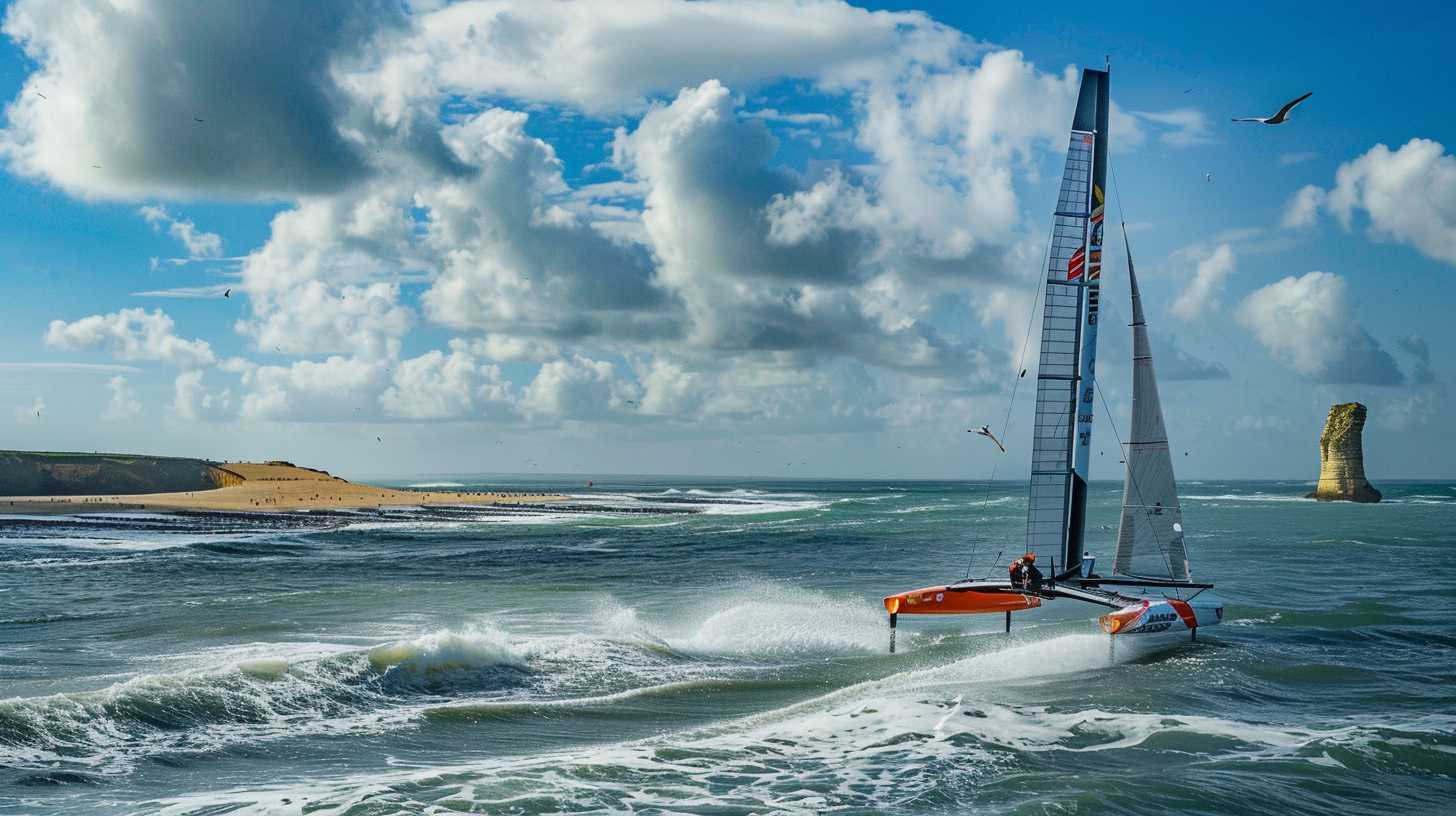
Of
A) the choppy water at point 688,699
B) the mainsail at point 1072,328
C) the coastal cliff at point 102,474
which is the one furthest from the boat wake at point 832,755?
the coastal cliff at point 102,474

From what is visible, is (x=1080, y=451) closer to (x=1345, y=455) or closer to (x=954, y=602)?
(x=954, y=602)

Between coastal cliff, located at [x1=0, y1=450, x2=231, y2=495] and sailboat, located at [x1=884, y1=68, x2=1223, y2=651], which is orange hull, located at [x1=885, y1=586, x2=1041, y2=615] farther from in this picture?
coastal cliff, located at [x1=0, y1=450, x2=231, y2=495]

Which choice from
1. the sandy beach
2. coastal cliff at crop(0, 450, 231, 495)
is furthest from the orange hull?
coastal cliff at crop(0, 450, 231, 495)

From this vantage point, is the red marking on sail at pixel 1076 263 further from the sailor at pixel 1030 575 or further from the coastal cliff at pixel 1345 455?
the coastal cliff at pixel 1345 455

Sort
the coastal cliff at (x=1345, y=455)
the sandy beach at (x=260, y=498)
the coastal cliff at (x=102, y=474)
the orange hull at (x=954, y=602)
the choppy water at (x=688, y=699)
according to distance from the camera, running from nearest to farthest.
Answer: the choppy water at (x=688, y=699), the orange hull at (x=954, y=602), the sandy beach at (x=260, y=498), the coastal cliff at (x=102, y=474), the coastal cliff at (x=1345, y=455)

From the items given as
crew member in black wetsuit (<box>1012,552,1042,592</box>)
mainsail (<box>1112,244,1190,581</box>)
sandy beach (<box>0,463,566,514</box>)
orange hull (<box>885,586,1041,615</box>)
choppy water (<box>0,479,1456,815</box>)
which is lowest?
sandy beach (<box>0,463,566,514</box>)

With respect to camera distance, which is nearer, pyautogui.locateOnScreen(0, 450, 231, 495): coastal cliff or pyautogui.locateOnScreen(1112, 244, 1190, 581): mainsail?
pyautogui.locateOnScreen(1112, 244, 1190, 581): mainsail
